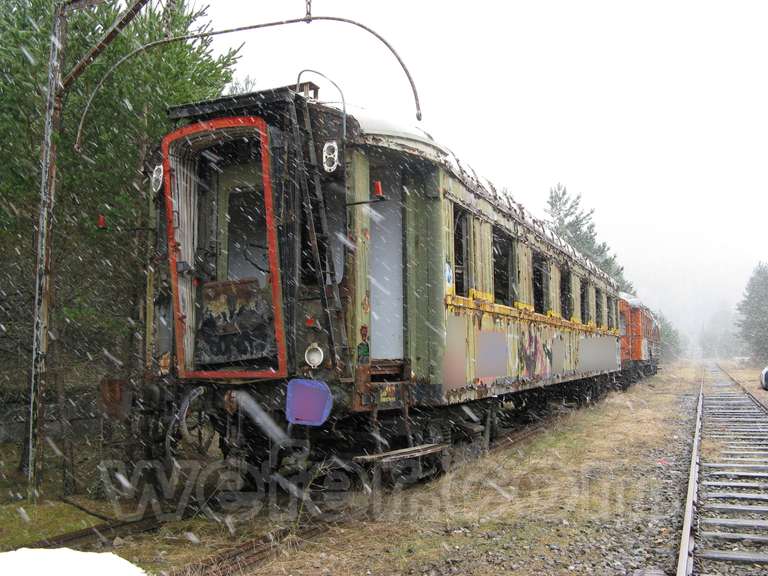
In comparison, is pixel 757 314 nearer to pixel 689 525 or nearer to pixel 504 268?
pixel 504 268

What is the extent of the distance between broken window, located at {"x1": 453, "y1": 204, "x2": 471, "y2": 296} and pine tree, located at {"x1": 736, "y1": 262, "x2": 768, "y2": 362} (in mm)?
51095

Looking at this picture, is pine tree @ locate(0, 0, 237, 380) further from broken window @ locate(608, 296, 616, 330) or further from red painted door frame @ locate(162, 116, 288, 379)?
broken window @ locate(608, 296, 616, 330)

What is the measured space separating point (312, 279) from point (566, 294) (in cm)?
744

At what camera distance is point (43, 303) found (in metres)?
6.52

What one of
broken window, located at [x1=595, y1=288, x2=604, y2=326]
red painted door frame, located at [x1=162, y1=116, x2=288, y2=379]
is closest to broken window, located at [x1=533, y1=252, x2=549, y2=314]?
red painted door frame, located at [x1=162, y1=116, x2=288, y2=379]

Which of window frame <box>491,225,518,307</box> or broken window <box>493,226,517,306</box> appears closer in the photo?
window frame <box>491,225,518,307</box>

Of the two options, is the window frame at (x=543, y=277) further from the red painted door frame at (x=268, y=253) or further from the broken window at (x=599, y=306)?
the broken window at (x=599, y=306)

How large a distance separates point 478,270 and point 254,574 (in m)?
4.14


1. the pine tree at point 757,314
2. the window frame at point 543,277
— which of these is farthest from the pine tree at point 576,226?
the window frame at point 543,277

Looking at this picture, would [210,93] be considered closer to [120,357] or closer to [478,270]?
[120,357]

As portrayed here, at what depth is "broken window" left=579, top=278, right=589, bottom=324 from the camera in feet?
46.0

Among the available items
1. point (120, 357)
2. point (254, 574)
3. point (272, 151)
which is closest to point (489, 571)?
point (254, 574)

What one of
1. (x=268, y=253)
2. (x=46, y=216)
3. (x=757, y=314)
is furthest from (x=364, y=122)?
(x=757, y=314)

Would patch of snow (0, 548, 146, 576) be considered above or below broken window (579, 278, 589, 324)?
below
